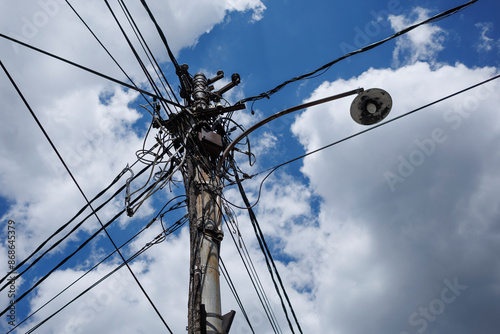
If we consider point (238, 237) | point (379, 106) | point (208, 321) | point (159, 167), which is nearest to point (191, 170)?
point (159, 167)

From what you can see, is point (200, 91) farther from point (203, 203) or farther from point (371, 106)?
point (371, 106)

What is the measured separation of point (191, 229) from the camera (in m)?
4.35

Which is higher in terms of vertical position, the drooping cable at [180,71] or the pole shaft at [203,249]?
the drooping cable at [180,71]

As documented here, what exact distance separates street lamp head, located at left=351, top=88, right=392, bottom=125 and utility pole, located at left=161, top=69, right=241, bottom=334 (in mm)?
1992

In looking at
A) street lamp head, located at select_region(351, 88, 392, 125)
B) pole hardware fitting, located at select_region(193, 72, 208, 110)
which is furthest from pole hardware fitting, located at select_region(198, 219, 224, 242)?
pole hardware fitting, located at select_region(193, 72, 208, 110)

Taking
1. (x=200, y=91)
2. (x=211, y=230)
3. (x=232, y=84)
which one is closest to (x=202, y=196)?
(x=211, y=230)

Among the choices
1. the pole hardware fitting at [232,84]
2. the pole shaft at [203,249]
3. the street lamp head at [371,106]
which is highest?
the pole hardware fitting at [232,84]

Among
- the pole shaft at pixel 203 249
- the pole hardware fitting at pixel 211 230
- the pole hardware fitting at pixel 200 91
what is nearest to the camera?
the pole shaft at pixel 203 249

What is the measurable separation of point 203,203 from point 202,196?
12cm

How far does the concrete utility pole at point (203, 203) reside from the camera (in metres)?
3.79

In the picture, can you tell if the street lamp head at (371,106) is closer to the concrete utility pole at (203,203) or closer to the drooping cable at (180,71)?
the concrete utility pole at (203,203)

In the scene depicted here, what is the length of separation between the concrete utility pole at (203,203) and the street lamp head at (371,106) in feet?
6.45

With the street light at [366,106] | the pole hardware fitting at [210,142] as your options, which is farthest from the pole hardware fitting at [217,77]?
the street light at [366,106]

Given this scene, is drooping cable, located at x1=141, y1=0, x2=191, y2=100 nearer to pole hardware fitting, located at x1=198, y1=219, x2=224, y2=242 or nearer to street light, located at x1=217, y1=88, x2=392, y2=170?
street light, located at x1=217, y1=88, x2=392, y2=170
